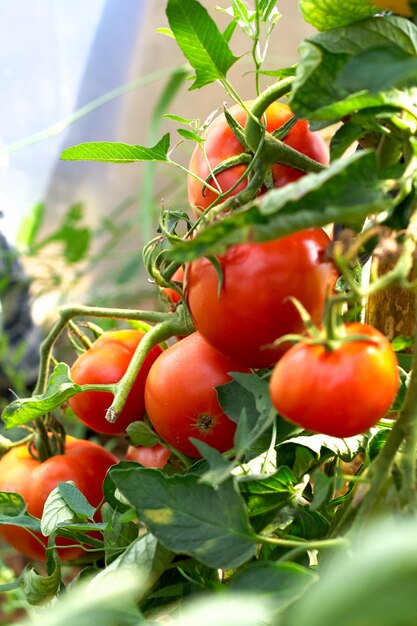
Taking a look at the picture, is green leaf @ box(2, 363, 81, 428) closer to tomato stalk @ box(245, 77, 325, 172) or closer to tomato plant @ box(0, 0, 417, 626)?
tomato plant @ box(0, 0, 417, 626)

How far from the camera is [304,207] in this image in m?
0.25

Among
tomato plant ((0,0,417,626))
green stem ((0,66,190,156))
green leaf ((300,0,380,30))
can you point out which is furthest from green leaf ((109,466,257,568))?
green stem ((0,66,190,156))

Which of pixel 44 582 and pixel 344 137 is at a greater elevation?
pixel 344 137

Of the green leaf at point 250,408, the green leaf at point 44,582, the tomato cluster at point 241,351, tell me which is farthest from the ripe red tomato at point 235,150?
the green leaf at point 44,582

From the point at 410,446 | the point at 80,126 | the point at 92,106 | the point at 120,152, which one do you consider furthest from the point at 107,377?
the point at 80,126

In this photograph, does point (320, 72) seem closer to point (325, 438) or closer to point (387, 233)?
point (387, 233)

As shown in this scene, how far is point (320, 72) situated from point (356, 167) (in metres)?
0.08

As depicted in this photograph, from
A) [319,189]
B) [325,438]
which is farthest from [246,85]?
[319,189]

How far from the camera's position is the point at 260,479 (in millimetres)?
332

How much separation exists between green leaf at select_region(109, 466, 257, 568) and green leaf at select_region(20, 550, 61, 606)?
0.44ft

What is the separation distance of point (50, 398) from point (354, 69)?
258mm

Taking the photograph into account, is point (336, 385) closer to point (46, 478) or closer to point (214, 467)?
point (214, 467)

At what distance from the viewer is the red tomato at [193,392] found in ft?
1.39

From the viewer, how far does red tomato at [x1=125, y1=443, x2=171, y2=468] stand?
0.52m
